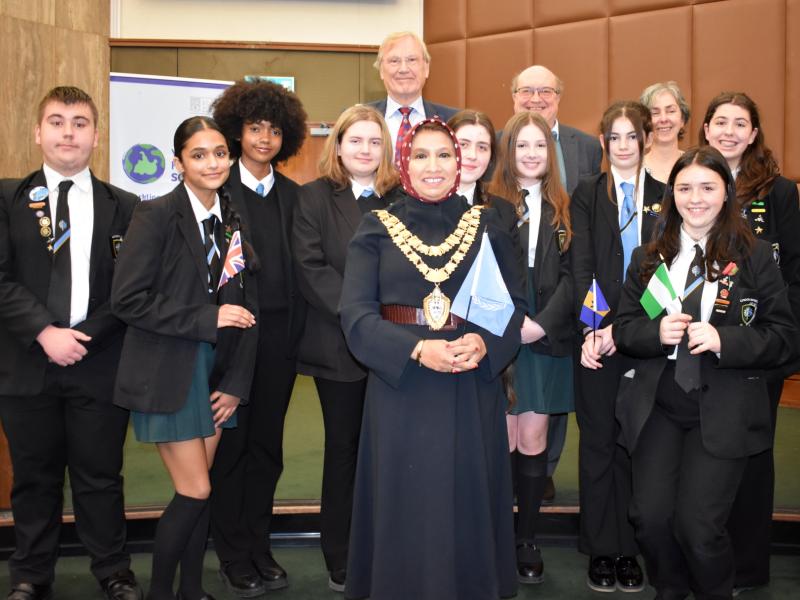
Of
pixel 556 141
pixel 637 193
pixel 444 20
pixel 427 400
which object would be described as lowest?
pixel 427 400

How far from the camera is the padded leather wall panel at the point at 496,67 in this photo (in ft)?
24.8

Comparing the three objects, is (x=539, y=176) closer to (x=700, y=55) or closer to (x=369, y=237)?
(x=369, y=237)

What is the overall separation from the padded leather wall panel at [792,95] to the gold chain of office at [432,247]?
15.3 feet

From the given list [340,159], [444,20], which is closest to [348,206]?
[340,159]

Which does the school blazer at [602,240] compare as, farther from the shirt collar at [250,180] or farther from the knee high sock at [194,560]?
the knee high sock at [194,560]

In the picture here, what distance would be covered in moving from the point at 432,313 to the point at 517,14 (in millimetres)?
5698

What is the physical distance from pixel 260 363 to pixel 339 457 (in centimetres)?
46

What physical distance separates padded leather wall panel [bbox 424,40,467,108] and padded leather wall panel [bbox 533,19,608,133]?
2.57 ft

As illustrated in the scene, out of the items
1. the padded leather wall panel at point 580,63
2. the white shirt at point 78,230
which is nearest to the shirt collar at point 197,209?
the white shirt at point 78,230

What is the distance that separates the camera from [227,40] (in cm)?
818

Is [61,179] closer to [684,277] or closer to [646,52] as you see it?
[684,277]

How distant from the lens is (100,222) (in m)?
3.03

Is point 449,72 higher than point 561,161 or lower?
higher

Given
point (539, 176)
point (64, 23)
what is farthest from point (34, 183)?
Answer: point (539, 176)
